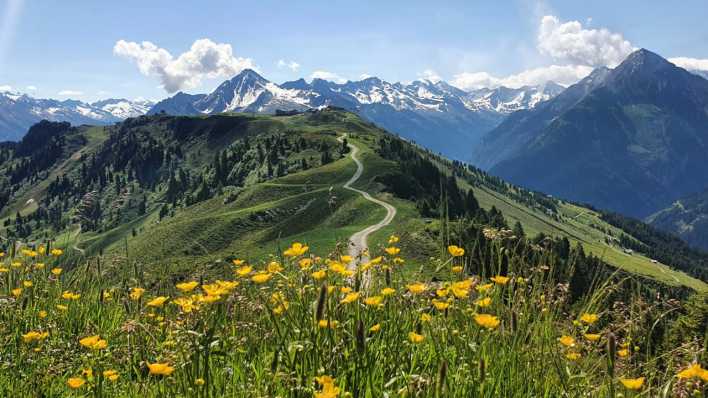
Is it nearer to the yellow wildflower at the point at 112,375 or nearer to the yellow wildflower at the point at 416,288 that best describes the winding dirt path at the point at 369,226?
the yellow wildflower at the point at 416,288

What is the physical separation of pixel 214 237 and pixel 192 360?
113 meters

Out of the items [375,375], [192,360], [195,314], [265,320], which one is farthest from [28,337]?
[375,375]

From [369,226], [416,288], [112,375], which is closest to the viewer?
[112,375]

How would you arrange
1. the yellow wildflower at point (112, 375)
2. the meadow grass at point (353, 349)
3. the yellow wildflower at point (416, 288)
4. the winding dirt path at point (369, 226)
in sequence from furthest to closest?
1. the winding dirt path at point (369, 226)
2. the yellow wildflower at point (416, 288)
3. the yellow wildflower at point (112, 375)
4. the meadow grass at point (353, 349)

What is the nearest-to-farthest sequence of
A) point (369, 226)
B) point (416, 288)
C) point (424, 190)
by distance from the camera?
point (416, 288), point (369, 226), point (424, 190)

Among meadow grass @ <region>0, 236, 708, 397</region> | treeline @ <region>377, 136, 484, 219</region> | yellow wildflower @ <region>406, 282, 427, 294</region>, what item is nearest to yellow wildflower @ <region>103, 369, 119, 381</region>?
meadow grass @ <region>0, 236, 708, 397</region>

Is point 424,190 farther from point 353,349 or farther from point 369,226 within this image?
point 353,349

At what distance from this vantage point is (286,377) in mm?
3969

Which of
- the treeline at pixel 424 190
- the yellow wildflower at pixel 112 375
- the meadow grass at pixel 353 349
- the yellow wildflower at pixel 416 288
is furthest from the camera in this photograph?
the treeline at pixel 424 190

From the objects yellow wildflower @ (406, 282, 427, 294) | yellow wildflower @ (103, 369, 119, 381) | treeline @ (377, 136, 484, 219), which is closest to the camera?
yellow wildflower @ (103, 369, 119, 381)

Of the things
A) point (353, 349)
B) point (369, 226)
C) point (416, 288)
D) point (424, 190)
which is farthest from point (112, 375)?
point (424, 190)

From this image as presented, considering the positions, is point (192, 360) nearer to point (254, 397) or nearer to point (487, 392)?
point (254, 397)

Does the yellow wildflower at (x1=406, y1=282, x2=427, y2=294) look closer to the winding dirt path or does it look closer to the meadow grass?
the meadow grass

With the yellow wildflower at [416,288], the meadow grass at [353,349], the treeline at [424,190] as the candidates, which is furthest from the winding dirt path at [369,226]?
the yellow wildflower at [416,288]
